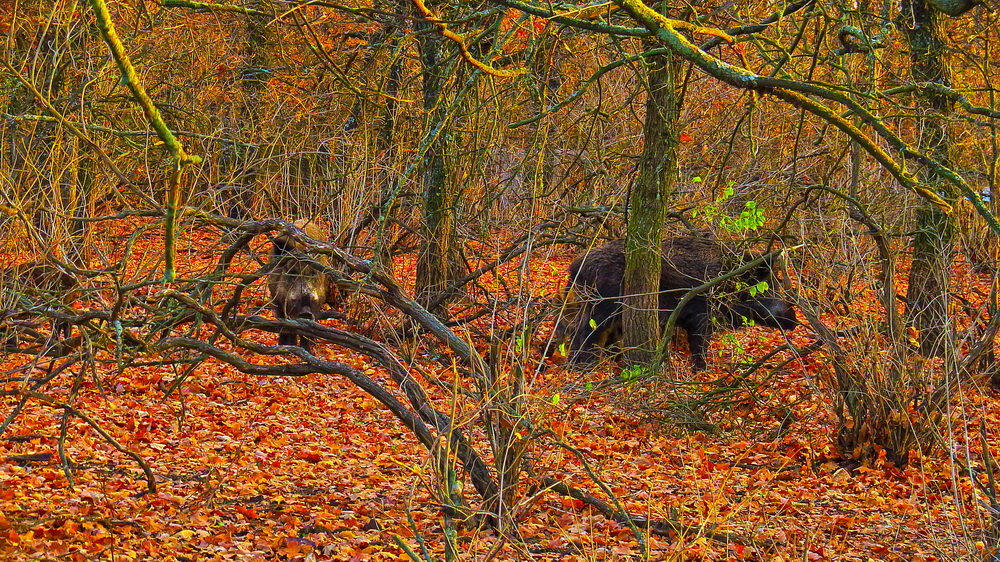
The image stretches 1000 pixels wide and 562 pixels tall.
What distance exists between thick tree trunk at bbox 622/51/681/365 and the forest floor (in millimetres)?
554

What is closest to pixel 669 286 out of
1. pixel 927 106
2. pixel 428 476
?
pixel 927 106

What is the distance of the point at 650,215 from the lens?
9.38 meters

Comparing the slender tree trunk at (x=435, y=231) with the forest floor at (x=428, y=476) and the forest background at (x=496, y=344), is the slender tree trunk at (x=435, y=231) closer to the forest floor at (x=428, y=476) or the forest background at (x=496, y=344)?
the forest background at (x=496, y=344)

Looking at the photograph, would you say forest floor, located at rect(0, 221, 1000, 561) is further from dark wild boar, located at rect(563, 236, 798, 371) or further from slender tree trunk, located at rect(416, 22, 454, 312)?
slender tree trunk, located at rect(416, 22, 454, 312)

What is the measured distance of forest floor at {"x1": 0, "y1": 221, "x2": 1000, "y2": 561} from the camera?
17.4 feet

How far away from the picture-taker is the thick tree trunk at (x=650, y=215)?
9086 millimetres


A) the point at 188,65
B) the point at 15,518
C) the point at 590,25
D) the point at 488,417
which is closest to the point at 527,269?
the point at 488,417

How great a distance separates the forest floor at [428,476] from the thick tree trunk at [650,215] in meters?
0.55

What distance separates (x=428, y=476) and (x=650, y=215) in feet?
17.9

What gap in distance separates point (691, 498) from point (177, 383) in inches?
131

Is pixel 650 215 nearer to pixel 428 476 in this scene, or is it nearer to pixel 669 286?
pixel 669 286

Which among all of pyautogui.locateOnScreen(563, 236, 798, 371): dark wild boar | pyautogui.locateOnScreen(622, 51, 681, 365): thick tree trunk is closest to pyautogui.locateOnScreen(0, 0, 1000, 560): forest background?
pyautogui.locateOnScreen(622, 51, 681, 365): thick tree trunk

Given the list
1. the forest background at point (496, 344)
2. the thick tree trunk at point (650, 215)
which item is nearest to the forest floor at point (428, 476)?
the forest background at point (496, 344)

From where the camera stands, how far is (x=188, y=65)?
13695 millimetres
